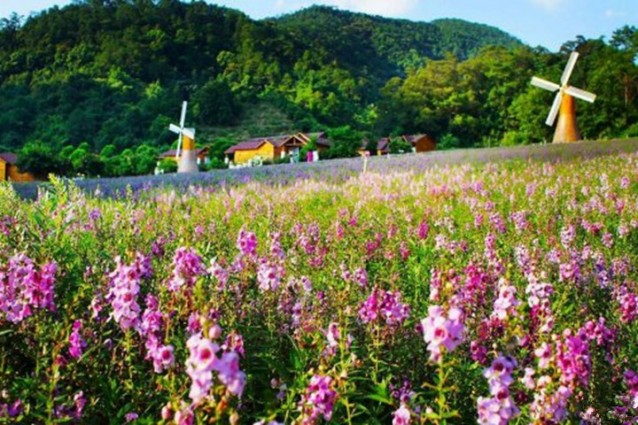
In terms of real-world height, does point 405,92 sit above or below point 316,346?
above

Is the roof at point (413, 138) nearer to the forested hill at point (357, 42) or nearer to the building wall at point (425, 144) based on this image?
the building wall at point (425, 144)

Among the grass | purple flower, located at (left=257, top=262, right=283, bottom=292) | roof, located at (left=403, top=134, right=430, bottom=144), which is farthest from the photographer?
roof, located at (left=403, top=134, right=430, bottom=144)

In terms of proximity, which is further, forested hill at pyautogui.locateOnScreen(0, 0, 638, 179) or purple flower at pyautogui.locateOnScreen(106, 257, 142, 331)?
forested hill at pyautogui.locateOnScreen(0, 0, 638, 179)

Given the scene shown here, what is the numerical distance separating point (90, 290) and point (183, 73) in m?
128

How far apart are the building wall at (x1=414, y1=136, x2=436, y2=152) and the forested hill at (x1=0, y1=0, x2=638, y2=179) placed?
A: 2410 mm

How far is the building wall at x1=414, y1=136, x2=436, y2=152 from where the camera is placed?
8372cm

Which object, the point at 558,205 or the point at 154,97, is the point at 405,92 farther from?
the point at 558,205

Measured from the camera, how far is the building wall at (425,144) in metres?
83.7

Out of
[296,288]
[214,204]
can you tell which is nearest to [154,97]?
[214,204]

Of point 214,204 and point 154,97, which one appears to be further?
point 154,97

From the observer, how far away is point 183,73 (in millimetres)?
126562

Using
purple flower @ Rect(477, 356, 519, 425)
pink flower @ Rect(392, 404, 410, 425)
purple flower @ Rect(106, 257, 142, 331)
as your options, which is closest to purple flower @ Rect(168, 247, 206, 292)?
purple flower @ Rect(106, 257, 142, 331)

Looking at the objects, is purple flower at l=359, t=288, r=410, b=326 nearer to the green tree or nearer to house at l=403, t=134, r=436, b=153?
the green tree

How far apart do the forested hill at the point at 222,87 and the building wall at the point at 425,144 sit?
2.41 m
